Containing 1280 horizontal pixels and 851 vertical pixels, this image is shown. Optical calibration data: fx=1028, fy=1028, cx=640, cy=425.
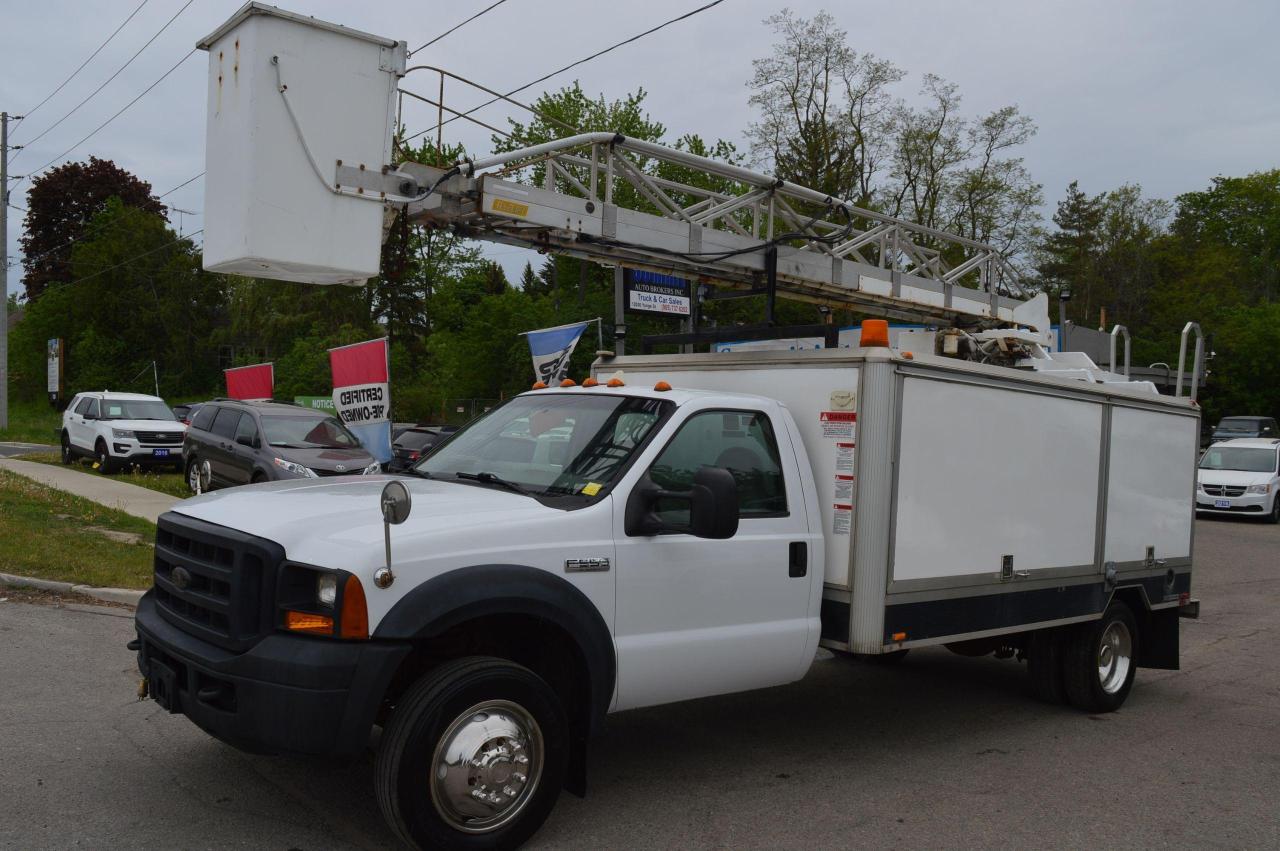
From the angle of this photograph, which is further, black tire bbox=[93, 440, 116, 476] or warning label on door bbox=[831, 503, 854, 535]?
black tire bbox=[93, 440, 116, 476]

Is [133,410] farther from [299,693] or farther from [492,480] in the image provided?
[299,693]

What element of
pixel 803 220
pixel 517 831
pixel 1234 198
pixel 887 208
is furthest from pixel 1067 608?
pixel 1234 198

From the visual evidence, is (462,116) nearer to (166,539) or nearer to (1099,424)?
(166,539)

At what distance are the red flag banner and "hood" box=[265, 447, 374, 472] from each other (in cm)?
582

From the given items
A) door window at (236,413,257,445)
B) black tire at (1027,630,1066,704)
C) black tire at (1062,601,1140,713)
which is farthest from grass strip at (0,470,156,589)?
black tire at (1062,601,1140,713)

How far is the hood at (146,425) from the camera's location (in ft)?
65.6

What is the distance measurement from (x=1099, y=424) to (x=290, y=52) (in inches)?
207

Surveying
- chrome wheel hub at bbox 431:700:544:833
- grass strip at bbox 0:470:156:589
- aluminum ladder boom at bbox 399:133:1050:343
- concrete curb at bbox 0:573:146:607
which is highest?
aluminum ladder boom at bbox 399:133:1050:343

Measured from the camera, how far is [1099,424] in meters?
6.67

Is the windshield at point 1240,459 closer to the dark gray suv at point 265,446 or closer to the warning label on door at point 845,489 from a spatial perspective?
the dark gray suv at point 265,446

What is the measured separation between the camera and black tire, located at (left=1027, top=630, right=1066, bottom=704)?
6.99m

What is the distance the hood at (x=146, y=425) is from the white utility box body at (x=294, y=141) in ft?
53.9

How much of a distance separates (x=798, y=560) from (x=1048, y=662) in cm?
291

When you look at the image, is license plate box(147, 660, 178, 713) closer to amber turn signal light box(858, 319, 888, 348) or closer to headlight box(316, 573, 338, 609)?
headlight box(316, 573, 338, 609)
